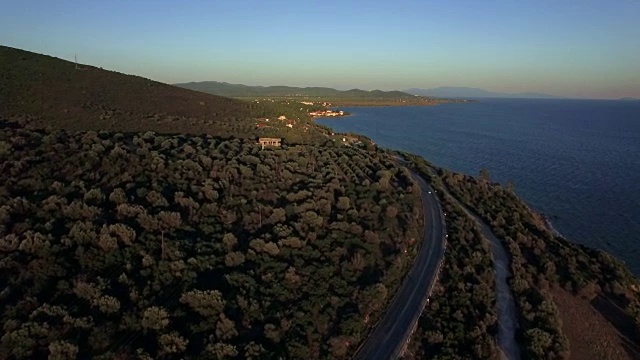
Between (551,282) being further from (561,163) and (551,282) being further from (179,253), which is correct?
(561,163)

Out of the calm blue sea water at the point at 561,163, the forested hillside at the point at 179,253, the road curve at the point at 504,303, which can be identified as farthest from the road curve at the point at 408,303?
the calm blue sea water at the point at 561,163

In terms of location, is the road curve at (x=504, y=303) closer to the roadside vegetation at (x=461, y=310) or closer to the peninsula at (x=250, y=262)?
the peninsula at (x=250, y=262)

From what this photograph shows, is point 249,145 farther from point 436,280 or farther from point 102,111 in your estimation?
point 436,280

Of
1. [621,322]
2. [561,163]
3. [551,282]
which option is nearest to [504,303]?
[551,282]

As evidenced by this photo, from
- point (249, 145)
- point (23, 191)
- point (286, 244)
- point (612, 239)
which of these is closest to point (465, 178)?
point (612, 239)

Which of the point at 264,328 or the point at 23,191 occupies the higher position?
the point at 23,191
